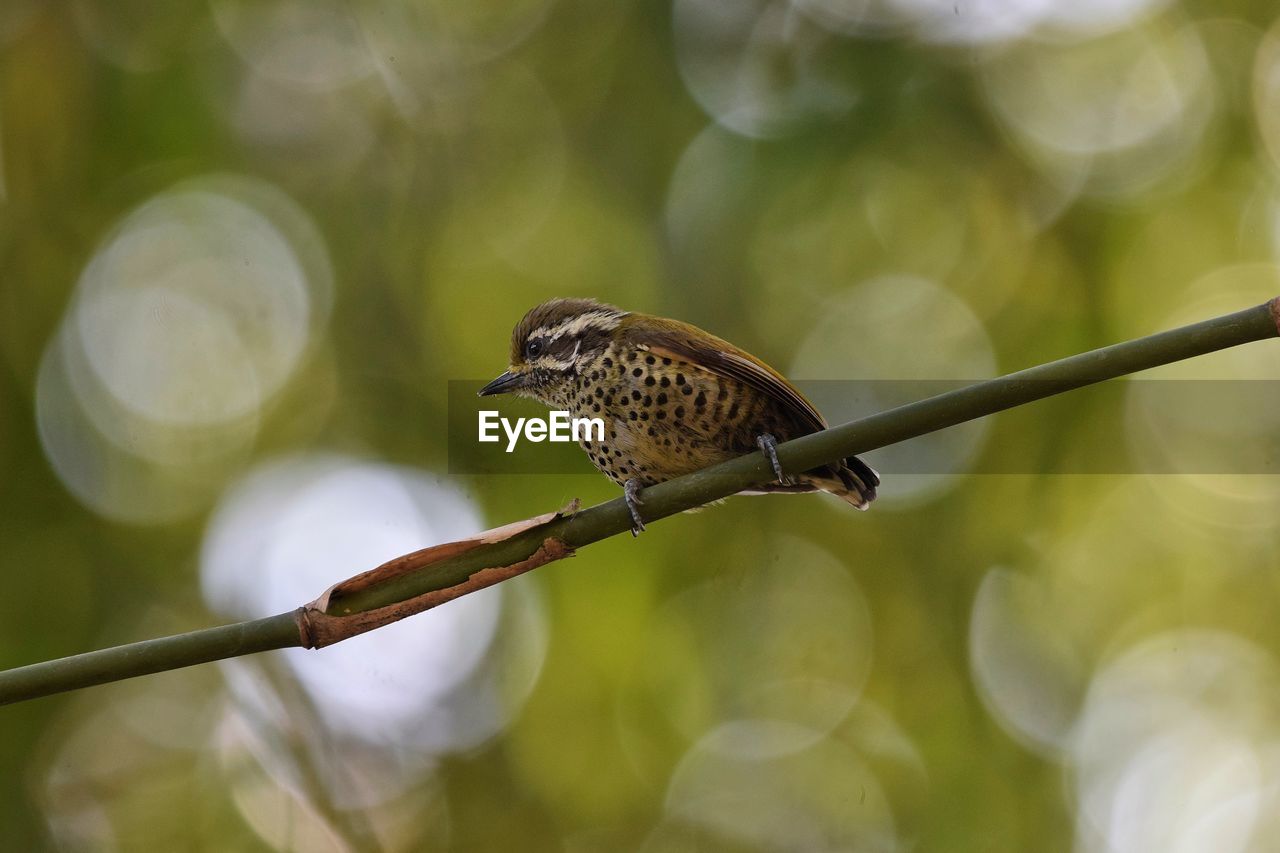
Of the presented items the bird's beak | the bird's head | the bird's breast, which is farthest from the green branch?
the bird's beak

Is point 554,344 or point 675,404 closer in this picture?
point 675,404

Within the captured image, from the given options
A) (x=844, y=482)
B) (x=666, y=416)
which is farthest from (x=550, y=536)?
(x=844, y=482)

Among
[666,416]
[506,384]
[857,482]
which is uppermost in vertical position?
[506,384]

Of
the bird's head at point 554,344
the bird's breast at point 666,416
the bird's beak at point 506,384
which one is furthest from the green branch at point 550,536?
the bird's beak at point 506,384

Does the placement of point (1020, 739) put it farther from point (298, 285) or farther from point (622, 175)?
point (298, 285)

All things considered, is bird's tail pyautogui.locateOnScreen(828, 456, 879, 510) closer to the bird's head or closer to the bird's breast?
the bird's breast

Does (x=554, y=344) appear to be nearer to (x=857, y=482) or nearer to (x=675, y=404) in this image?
(x=675, y=404)

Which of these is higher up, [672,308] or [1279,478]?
[672,308]

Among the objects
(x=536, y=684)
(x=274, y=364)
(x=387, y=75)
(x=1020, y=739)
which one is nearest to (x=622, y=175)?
(x=387, y=75)
